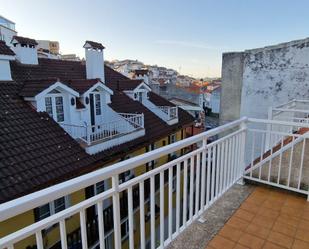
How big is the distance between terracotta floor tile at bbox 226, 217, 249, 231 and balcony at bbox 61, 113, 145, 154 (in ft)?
17.8

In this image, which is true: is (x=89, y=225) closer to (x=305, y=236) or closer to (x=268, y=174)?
(x=268, y=174)

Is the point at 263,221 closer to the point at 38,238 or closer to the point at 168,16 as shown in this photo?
the point at 38,238

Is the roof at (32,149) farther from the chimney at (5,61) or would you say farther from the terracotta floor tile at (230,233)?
the terracotta floor tile at (230,233)

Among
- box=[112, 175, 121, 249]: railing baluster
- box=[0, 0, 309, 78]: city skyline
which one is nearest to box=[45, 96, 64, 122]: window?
box=[0, 0, 309, 78]: city skyline

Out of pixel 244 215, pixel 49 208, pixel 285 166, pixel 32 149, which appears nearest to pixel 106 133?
pixel 32 149

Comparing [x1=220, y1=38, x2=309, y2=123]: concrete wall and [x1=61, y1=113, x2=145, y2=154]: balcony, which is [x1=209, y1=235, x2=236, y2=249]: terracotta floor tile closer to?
[x1=61, y1=113, x2=145, y2=154]: balcony

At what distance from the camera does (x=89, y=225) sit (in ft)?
19.5

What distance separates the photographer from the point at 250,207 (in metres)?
2.97

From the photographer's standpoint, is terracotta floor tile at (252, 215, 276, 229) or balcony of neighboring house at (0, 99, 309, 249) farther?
terracotta floor tile at (252, 215, 276, 229)

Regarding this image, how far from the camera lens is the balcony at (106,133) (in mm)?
7461

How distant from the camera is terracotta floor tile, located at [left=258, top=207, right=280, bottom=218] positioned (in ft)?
9.20

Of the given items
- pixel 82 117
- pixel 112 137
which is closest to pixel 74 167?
pixel 112 137

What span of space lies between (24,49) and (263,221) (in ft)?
33.2

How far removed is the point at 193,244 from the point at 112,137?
20.7ft
